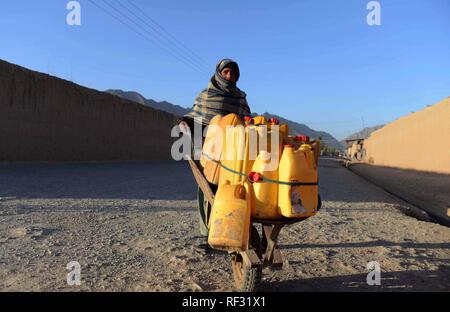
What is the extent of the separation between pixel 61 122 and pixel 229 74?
1369cm

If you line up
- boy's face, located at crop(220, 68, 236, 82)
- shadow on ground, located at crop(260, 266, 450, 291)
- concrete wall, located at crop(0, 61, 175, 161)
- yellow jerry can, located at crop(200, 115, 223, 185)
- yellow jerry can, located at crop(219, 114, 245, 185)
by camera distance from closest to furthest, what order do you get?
yellow jerry can, located at crop(219, 114, 245, 185) < yellow jerry can, located at crop(200, 115, 223, 185) < shadow on ground, located at crop(260, 266, 450, 291) < boy's face, located at crop(220, 68, 236, 82) < concrete wall, located at crop(0, 61, 175, 161)

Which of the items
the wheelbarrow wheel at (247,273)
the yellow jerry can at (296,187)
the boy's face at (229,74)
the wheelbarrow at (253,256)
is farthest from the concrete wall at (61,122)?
the yellow jerry can at (296,187)

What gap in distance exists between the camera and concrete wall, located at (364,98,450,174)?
18.5 meters

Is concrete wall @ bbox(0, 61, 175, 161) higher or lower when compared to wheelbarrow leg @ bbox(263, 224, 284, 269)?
higher

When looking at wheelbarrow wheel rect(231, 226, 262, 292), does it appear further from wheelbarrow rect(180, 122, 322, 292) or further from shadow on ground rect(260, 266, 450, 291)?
shadow on ground rect(260, 266, 450, 291)

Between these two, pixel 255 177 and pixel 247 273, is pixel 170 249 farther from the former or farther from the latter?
pixel 255 177

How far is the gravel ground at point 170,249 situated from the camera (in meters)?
3.32

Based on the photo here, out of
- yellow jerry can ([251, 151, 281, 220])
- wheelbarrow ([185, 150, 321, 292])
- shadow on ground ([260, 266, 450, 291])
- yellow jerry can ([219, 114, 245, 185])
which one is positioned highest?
yellow jerry can ([219, 114, 245, 185])

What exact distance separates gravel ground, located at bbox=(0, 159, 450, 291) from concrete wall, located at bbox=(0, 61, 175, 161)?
23.2 ft

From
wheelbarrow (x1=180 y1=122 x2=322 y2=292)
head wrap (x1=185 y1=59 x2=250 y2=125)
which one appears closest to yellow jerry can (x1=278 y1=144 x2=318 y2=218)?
wheelbarrow (x1=180 y1=122 x2=322 y2=292)

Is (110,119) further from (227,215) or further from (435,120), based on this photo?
(227,215)

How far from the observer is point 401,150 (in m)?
27.0
